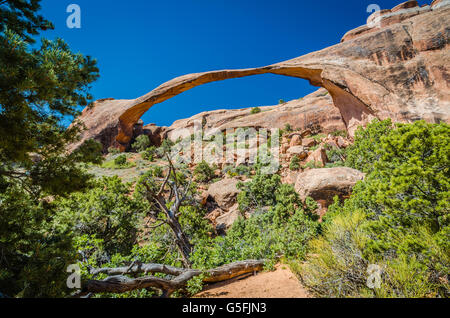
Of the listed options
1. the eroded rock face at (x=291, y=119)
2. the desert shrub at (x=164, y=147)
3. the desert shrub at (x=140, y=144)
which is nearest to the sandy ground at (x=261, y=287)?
the desert shrub at (x=164, y=147)

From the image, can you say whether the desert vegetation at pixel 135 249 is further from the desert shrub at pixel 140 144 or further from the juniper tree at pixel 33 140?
the desert shrub at pixel 140 144

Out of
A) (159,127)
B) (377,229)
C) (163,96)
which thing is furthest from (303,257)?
(159,127)

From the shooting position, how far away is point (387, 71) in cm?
1012

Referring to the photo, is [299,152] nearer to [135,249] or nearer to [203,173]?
[203,173]

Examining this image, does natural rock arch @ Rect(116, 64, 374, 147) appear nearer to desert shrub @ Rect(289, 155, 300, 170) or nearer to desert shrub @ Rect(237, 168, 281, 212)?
desert shrub @ Rect(289, 155, 300, 170)

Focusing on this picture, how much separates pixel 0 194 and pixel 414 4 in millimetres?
22819

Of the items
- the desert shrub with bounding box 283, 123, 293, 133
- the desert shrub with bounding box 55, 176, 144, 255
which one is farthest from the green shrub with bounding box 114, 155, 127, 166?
the desert shrub with bounding box 283, 123, 293, 133

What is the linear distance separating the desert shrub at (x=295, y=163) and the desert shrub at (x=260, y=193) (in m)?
5.27

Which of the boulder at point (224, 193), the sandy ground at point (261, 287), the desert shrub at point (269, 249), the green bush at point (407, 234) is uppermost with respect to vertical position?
the boulder at point (224, 193)

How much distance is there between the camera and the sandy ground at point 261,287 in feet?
12.6

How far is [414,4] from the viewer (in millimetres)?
13391

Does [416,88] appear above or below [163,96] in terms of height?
below

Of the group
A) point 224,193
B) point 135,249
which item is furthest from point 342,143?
point 135,249

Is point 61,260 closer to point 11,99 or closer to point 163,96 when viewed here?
point 11,99
